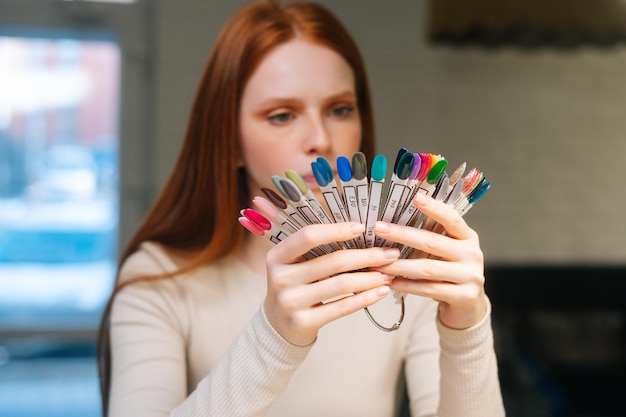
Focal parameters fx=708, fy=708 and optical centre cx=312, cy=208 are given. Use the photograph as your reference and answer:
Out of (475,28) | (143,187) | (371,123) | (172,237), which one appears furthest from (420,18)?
(172,237)

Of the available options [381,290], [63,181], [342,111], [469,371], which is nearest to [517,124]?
[63,181]

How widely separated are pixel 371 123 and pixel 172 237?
13.3 inches

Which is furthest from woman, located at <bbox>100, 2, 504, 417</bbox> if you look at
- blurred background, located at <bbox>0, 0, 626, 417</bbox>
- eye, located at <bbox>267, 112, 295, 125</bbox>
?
blurred background, located at <bbox>0, 0, 626, 417</bbox>

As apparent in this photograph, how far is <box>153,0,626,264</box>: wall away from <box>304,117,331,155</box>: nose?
2.10 m

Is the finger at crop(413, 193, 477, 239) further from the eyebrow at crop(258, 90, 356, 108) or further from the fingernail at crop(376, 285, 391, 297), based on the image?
the eyebrow at crop(258, 90, 356, 108)

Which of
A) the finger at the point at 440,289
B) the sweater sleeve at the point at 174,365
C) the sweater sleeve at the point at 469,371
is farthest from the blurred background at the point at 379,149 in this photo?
the finger at the point at 440,289

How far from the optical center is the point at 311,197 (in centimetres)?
62

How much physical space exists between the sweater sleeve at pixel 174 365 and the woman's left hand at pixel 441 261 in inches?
4.9

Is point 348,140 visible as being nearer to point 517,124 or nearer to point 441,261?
point 441,261

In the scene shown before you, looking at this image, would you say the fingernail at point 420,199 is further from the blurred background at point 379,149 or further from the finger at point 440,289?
the blurred background at point 379,149

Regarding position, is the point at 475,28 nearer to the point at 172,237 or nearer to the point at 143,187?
the point at 143,187

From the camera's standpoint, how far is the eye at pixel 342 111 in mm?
921

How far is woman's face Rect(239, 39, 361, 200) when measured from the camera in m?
0.88

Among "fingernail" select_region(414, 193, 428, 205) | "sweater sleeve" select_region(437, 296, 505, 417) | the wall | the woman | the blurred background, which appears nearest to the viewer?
"fingernail" select_region(414, 193, 428, 205)
